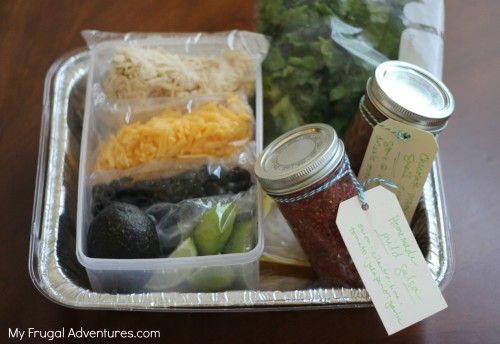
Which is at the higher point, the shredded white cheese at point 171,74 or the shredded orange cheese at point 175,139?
the shredded white cheese at point 171,74

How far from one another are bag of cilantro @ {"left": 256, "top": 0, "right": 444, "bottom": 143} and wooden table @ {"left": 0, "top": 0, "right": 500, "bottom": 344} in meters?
0.18

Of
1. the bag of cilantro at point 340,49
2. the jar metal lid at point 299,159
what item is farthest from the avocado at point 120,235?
the bag of cilantro at point 340,49

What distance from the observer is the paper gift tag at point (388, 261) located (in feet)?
2.23

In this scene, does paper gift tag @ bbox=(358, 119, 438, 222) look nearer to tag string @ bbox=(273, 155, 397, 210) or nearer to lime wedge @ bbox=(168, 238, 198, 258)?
tag string @ bbox=(273, 155, 397, 210)

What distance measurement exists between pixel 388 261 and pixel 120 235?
13.5 inches

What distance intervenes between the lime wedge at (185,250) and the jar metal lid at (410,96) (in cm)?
31

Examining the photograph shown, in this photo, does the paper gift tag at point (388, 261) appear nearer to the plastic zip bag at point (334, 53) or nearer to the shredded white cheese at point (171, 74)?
the plastic zip bag at point (334, 53)

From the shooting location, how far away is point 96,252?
0.75 metres

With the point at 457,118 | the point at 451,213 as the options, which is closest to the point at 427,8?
the point at 457,118

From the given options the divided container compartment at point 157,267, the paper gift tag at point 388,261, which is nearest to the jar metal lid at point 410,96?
the paper gift tag at point 388,261

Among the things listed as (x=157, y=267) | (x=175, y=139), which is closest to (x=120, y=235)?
(x=157, y=267)

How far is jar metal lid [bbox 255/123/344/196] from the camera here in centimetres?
68

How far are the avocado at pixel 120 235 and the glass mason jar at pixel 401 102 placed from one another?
317mm

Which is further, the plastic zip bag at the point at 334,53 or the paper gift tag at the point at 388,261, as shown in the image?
the plastic zip bag at the point at 334,53
